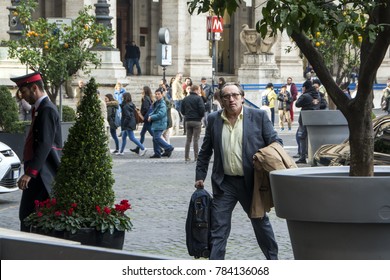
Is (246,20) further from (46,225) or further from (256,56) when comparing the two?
(46,225)

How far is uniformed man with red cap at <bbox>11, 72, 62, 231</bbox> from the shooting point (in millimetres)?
11117

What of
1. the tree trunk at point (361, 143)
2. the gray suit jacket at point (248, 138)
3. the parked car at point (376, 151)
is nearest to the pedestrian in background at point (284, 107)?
the parked car at point (376, 151)

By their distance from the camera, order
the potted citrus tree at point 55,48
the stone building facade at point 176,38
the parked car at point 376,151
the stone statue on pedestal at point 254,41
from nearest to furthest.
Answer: the parked car at point 376,151 → the potted citrus tree at point 55,48 → the stone statue on pedestal at point 254,41 → the stone building facade at point 176,38

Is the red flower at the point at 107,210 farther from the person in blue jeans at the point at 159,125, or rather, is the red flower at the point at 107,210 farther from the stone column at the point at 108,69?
the stone column at the point at 108,69

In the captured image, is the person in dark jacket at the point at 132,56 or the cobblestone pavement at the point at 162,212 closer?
the cobblestone pavement at the point at 162,212

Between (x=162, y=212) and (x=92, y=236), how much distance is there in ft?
18.4

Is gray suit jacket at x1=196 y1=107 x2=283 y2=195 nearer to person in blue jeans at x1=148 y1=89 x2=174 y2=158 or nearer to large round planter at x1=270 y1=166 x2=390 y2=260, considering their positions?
large round planter at x1=270 y1=166 x2=390 y2=260

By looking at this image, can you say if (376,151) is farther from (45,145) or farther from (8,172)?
(45,145)

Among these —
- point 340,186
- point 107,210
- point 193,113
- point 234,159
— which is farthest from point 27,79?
point 193,113

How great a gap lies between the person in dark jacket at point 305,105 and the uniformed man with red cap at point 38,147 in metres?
15.0

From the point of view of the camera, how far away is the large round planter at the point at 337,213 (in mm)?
8609

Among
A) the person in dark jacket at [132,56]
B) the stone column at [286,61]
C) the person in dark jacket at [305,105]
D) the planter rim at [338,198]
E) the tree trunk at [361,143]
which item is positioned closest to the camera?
the planter rim at [338,198]

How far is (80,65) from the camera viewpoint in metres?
27.9

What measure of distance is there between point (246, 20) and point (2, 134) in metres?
47.3
